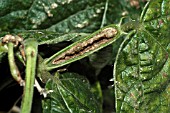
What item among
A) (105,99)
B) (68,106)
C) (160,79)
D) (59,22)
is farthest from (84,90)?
(105,99)

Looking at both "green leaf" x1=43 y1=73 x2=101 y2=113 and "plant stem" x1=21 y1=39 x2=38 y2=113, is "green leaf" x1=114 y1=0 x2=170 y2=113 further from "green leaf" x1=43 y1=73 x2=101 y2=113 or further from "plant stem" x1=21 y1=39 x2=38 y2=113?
"plant stem" x1=21 y1=39 x2=38 y2=113

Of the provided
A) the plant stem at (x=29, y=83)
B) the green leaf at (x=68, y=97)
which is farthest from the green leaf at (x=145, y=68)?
the plant stem at (x=29, y=83)

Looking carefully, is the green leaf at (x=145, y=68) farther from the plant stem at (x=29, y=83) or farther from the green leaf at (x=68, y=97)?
the plant stem at (x=29, y=83)

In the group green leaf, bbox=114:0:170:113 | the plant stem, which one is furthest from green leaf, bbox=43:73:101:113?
the plant stem

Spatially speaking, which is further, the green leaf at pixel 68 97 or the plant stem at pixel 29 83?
the green leaf at pixel 68 97

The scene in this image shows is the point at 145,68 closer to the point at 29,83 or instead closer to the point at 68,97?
the point at 68,97
